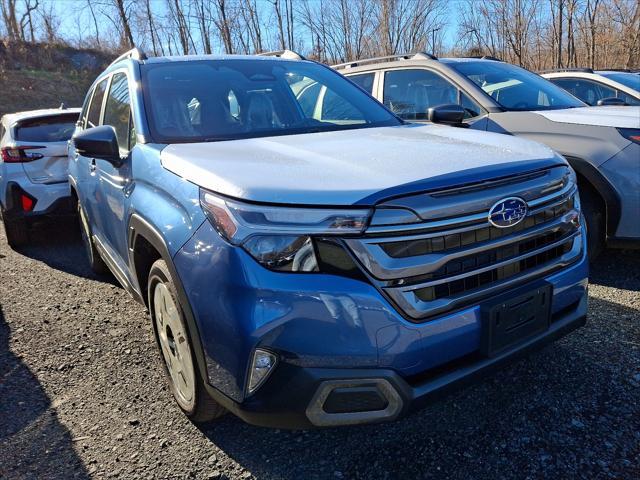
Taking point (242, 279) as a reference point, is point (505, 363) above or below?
below

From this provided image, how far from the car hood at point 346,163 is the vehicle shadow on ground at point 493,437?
0.90 metres

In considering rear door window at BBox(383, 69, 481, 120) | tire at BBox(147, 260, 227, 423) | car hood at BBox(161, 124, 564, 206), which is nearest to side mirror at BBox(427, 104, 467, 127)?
rear door window at BBox(383, 69, 481, 120)

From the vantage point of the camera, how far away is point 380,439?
7.09 ft

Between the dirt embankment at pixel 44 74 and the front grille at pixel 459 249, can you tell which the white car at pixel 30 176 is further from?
the dirt embankment at pixel 44 74

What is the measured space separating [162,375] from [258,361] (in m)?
1.37

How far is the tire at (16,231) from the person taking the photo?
18.0 feet

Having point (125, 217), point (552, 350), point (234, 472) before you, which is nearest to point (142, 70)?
point (125, 217)

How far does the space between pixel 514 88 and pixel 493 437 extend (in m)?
3.41

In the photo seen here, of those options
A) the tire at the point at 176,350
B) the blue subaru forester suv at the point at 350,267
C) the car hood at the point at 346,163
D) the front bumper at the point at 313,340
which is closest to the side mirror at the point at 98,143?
the blue subaru forester suv at the point at 350,267

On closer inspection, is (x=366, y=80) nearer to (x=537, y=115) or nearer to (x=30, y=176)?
(x=537, y=115)

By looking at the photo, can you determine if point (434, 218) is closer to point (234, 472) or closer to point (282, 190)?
point (282, 190)

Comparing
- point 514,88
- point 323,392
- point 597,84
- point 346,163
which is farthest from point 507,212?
point 597,84

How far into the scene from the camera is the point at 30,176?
17.5ft

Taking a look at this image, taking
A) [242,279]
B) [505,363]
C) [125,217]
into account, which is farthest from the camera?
[125,217]
